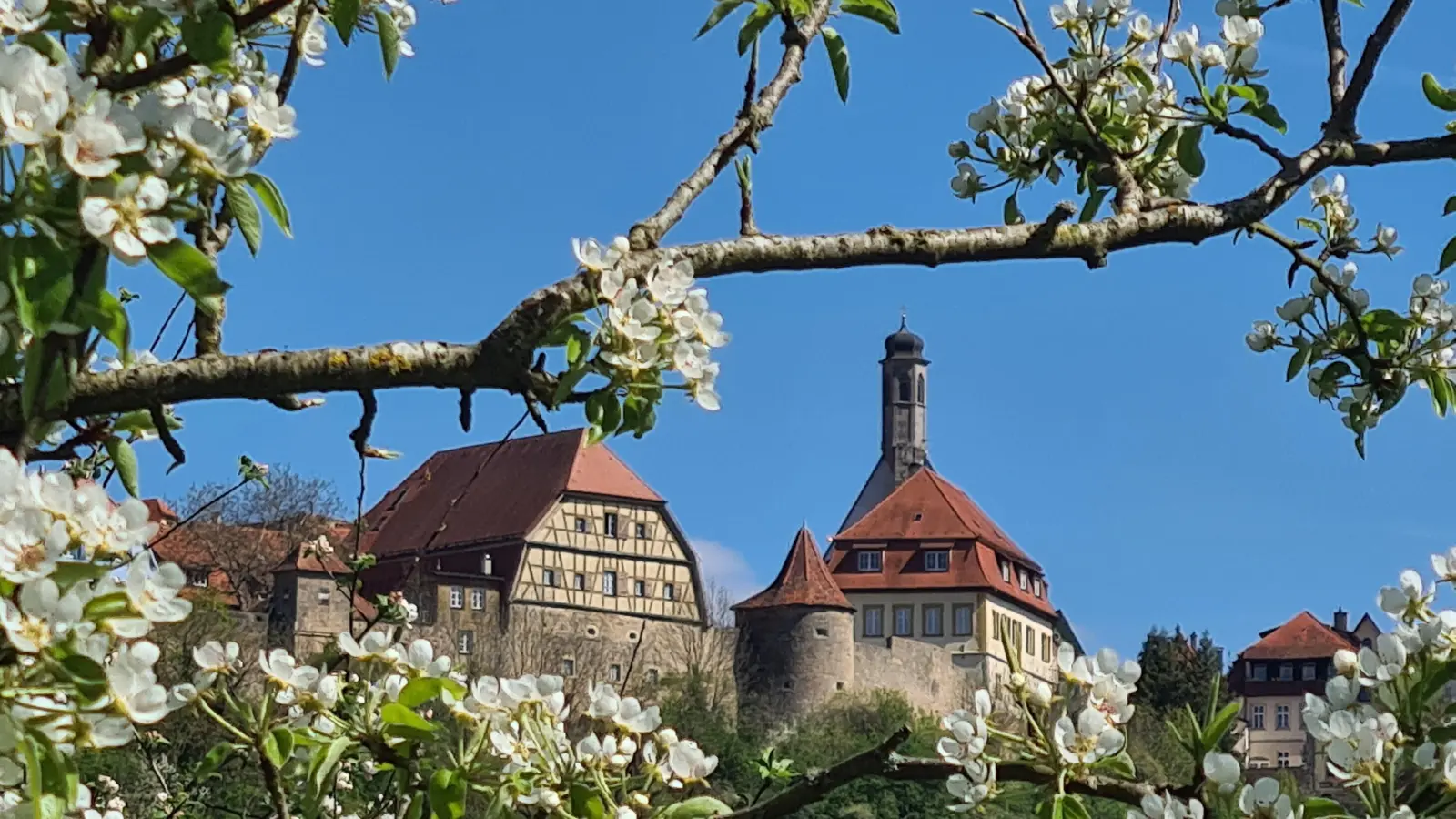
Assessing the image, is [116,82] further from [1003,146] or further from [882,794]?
[882,794]

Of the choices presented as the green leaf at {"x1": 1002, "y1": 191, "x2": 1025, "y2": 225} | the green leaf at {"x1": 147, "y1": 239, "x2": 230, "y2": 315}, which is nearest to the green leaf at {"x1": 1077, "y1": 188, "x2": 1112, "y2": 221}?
the green leaf at {"x1": 1002, "y1": 191, "x2": 1025, "y2": 225}

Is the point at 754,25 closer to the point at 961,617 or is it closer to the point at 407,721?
the point at 407,721

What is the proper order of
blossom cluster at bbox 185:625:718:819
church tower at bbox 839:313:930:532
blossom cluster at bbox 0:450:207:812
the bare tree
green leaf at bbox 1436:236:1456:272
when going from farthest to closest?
1. church tower at bbox 839:313:930:532
2. the bare tree
3. green leaf at bbox 1436:236:1456:272
4. blossom cluster at bbox 185:625:718:819
5. blossom cluster at bbox 0:450:207:812

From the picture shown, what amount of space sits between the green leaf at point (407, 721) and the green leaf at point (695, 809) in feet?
0.58

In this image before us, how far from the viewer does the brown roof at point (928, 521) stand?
50.2 m

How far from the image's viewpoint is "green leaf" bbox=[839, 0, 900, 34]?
1545 mm

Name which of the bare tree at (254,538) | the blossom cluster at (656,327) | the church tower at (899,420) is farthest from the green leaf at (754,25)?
the church tower at (899,420)

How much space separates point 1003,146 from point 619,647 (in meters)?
39.9

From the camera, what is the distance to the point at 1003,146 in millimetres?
2191

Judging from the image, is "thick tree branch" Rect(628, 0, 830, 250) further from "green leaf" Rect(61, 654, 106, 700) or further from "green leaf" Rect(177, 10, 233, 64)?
"green leaf" Rect(61, 654, 106, 700)

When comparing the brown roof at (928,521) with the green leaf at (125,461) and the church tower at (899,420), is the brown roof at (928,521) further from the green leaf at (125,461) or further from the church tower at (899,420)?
the green leaf at (125,461)

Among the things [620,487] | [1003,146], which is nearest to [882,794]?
[620,487]

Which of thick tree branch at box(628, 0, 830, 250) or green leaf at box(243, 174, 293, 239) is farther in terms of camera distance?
thick tree branch at box(628, 0, 830, 250)

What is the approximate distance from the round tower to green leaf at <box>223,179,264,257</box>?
136 feet
